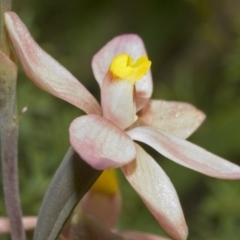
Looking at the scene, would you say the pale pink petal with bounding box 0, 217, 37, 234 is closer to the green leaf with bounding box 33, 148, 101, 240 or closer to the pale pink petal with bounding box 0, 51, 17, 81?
the green leaf with bounding box 33, 148, 101, 240

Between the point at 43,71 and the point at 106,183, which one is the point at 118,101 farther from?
the point at 106,183

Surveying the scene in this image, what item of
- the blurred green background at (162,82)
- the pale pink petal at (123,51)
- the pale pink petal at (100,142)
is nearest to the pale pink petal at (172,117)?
the pale pink petal at (123,51)

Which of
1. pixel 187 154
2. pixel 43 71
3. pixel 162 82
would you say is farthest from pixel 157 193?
pixel 162 82

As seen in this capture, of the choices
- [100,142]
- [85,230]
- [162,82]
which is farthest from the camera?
[162,82]

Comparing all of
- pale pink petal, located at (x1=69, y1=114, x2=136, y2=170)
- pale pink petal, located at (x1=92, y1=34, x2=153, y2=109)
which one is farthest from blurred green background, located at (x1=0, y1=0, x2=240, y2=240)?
pale pink petal, located at (x1=69, y1=114, x2=136, y2=170)

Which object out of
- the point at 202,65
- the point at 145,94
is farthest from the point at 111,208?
the point at 202,65

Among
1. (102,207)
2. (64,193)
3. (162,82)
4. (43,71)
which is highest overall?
(43,71)

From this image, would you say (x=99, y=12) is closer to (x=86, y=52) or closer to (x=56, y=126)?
(x=86, y=52)
